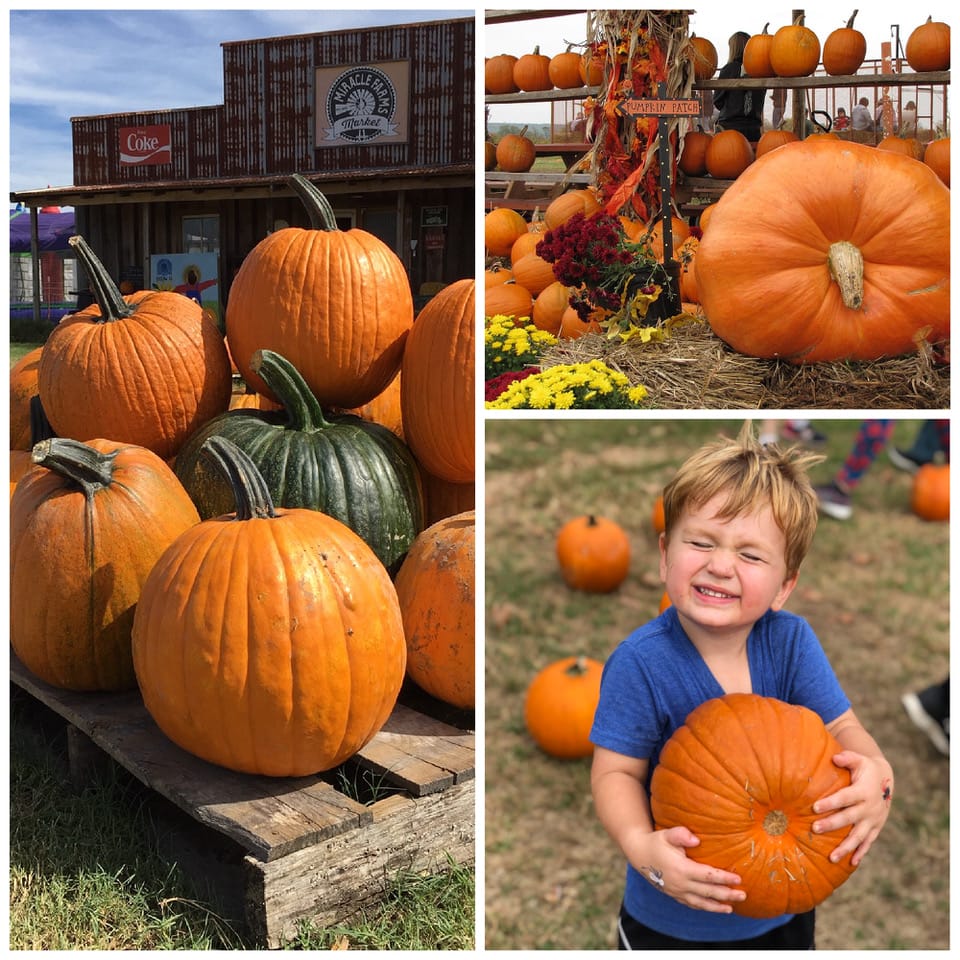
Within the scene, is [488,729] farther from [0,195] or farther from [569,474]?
[0,195]

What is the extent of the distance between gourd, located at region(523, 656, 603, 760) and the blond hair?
1.70 metres

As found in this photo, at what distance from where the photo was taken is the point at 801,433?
4754 mm

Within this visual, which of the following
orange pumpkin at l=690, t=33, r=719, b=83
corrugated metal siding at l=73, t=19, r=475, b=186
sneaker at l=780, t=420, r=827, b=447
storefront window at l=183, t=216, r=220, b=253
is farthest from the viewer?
storefront window at l=183, t=216, r=220, b=253

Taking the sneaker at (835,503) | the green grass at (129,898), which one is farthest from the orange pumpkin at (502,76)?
the green grass at (129,898)

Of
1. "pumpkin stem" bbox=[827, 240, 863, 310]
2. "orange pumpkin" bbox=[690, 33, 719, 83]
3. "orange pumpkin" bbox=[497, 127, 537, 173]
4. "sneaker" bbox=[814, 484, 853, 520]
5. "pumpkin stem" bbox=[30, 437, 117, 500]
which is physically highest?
"orange pumpkin" bbox=[690, 33, 719, 83]

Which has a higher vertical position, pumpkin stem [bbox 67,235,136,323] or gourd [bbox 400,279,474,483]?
pumpkin stem [bbox 67,235,136,323]

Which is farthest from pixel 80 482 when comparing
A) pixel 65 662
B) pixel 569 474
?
pixel 569 474

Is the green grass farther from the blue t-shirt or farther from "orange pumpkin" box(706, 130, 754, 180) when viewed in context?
"orange pumpkin" box(706, 130, 754, 180)

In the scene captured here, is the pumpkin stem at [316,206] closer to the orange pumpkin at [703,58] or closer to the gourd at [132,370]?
the gourd at [132,370]

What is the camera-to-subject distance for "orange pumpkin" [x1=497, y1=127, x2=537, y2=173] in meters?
3.83

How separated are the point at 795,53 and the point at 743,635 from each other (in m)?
2.38

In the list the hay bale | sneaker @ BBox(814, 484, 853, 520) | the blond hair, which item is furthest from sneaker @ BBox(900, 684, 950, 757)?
the blond hair

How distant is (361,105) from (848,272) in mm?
10843

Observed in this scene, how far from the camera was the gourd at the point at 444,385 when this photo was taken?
2822mm
